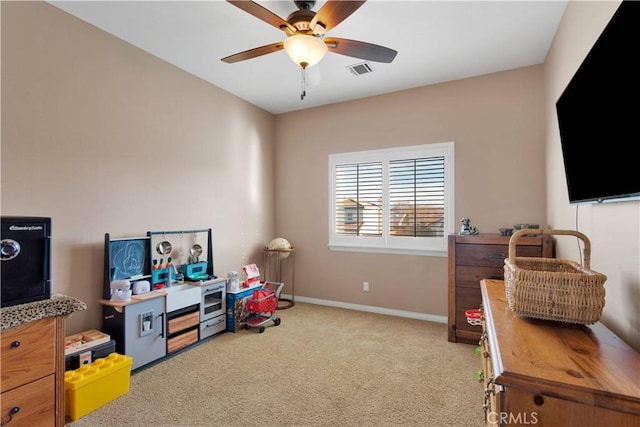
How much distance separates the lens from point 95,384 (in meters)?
2.03

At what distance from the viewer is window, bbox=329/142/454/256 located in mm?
3688

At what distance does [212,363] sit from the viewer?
8.73 feet

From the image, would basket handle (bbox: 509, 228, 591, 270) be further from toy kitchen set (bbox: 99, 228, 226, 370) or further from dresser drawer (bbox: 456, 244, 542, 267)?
toy kitchen set (bbox: 99, 228, 226, 370)

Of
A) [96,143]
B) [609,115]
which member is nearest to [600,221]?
[609,115]

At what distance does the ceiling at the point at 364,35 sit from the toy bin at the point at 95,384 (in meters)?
2.56

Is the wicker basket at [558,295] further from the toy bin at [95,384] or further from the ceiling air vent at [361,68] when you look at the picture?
the ceiling air vent at [361,68]

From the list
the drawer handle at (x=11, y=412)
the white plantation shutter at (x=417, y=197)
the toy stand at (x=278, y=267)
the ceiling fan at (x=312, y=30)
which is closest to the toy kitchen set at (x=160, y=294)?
the drawer handle at (x=11, y=412)

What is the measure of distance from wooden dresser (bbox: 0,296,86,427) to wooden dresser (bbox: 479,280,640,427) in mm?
2162

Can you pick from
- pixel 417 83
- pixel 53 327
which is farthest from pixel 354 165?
pixel 53 327

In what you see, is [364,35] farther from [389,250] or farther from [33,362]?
[33,362]

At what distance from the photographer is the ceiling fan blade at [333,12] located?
1693 millimetres

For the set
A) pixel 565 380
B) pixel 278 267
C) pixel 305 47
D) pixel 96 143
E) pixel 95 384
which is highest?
pixel 305 47

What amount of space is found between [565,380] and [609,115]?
40.2 inches

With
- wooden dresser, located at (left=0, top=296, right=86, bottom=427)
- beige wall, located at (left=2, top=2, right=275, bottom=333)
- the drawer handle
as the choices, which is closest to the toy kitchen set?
beige wall, located at (left=2, top=2, right=275, bottom=333)
